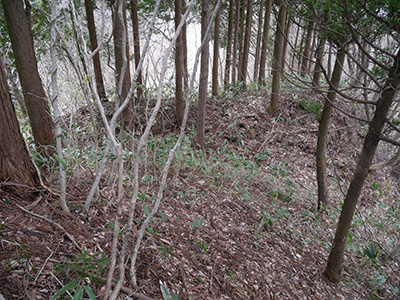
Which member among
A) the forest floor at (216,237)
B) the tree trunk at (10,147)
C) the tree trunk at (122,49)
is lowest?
the forest floor at (216,237)

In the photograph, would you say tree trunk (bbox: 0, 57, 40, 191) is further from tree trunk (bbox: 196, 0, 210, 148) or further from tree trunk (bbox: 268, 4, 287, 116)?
tree trunk (bbox: 268, 4, 287, 116)

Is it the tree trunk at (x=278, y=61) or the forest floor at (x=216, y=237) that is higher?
the tree trunk at (x=278, y=61)

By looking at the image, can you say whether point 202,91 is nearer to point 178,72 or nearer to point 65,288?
point 178,72

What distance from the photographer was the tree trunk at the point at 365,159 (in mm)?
2536

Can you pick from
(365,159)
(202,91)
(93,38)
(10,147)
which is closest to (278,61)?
(202,91)

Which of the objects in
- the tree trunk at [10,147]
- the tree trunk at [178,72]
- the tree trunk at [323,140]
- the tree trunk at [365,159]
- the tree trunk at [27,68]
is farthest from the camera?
the tree trunk at [178,72]

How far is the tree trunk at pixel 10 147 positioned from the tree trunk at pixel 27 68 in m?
1.19

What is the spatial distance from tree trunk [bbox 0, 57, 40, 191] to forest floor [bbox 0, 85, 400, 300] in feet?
0.50

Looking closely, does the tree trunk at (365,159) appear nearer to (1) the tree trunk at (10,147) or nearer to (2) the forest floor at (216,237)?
(2) the forest floor at (216,237)

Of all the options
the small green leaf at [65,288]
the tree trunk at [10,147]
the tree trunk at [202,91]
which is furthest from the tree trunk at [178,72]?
the small green leaf at [65,288]

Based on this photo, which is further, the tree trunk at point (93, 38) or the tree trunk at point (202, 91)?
the tree trunk at point (93, 38)

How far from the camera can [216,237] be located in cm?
332

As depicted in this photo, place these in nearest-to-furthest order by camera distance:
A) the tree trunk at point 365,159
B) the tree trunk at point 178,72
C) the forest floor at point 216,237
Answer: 1. the forest floor at point 216,237
2. the tree trunk at point 365,159
3. the tree trunk at point 178,72

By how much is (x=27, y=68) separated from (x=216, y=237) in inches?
138
